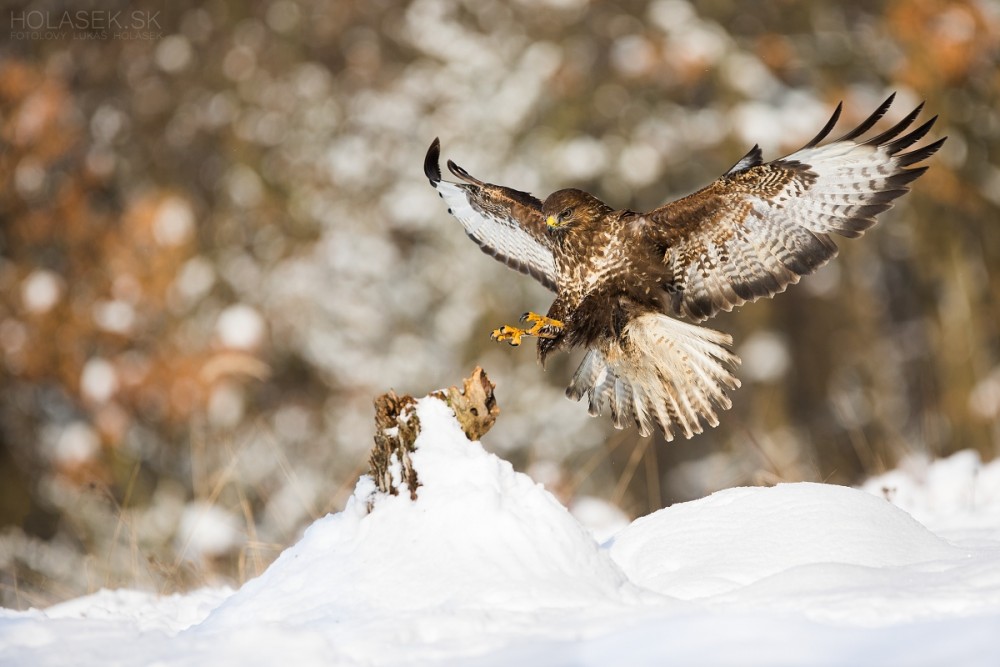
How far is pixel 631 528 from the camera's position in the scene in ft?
11.4

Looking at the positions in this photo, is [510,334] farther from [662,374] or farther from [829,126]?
[829,126]

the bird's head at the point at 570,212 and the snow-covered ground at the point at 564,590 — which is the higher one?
the bird's head at the point at 570,212

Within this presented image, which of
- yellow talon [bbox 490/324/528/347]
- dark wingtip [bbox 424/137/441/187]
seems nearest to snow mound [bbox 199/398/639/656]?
yellow talon [bbox 490/324/528/347]

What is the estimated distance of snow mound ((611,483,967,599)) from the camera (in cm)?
295

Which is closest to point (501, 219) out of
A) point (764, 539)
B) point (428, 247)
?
point (764, 539)

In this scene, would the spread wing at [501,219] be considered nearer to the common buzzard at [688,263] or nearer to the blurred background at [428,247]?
the common buzzard at [688,263]

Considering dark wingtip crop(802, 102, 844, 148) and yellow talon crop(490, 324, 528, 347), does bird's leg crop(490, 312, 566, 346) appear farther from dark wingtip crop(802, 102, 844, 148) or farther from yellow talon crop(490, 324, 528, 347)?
dark wingtip crop(802, 102, 844, 148)

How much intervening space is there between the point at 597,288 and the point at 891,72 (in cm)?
1198

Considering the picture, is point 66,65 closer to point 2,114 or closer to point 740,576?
point 2,114

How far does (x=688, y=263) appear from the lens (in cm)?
496

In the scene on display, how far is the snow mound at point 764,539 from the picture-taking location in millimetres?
2945

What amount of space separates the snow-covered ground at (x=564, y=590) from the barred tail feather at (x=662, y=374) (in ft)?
4.65

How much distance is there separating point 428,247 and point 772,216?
433 inches

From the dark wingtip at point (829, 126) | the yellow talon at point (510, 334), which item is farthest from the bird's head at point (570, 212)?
the dark wingtip at point (829, 126)
